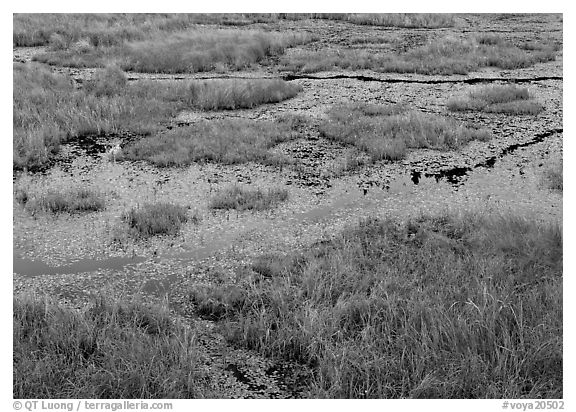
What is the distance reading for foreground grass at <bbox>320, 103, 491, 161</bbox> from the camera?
13.7 m

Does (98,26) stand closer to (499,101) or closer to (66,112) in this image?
(66,112)

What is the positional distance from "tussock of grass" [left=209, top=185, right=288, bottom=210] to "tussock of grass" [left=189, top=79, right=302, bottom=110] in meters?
6.11

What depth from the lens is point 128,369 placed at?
6.39 meters

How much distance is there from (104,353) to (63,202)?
201 inches

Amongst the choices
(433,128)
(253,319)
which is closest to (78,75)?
(433,128)

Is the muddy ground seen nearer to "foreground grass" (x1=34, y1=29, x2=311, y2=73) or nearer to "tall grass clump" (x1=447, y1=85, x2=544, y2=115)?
"tall grass clump" (x1=447, y1=85, x2=544, y2=115)

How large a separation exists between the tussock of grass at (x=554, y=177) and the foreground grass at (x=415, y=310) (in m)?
2.40

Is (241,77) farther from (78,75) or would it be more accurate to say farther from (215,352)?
(215,352)

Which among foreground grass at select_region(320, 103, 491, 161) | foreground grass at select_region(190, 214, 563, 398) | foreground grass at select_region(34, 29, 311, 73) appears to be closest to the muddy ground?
foreground grass at select_region(320, 103, 491, 161)

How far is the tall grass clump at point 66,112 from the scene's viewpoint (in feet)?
44.9

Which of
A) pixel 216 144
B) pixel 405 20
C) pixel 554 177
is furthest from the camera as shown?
pixel 405 20

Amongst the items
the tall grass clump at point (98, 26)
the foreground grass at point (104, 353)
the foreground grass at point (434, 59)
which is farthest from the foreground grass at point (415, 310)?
the tall grass clump at point (98, 26)

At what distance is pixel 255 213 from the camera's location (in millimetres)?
10875

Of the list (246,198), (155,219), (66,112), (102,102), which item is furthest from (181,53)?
(155,219)
